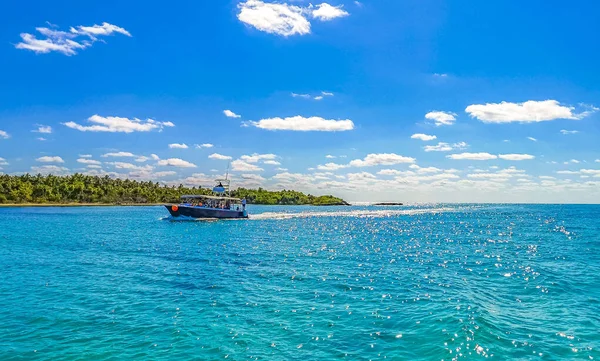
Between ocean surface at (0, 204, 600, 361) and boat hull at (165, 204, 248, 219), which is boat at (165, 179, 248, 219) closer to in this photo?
boat hull at (165, 204, 248, 219)

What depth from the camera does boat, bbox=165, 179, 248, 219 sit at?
103188 mm

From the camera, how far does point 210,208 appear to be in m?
107

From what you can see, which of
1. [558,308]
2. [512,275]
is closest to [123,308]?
[558,308]

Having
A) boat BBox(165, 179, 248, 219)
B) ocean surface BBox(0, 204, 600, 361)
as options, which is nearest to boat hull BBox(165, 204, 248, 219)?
boat BBox(165, 179, 248, 219)

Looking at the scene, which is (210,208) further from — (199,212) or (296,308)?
(296,308)

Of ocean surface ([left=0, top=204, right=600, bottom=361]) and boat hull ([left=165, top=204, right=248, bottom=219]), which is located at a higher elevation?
boat hull ([left=165, top=204, right=248, bottom=219])

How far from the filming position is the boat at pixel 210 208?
10319 cm

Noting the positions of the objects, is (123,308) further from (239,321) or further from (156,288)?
(239,321)

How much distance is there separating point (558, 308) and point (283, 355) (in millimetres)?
16638

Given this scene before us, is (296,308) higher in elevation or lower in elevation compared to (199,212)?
Answer: lower

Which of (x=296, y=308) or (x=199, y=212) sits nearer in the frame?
(x=296, y=308)

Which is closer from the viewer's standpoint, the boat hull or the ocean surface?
the ocean surface

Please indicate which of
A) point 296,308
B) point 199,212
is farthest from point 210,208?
point 296,308

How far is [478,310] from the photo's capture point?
21.0m
